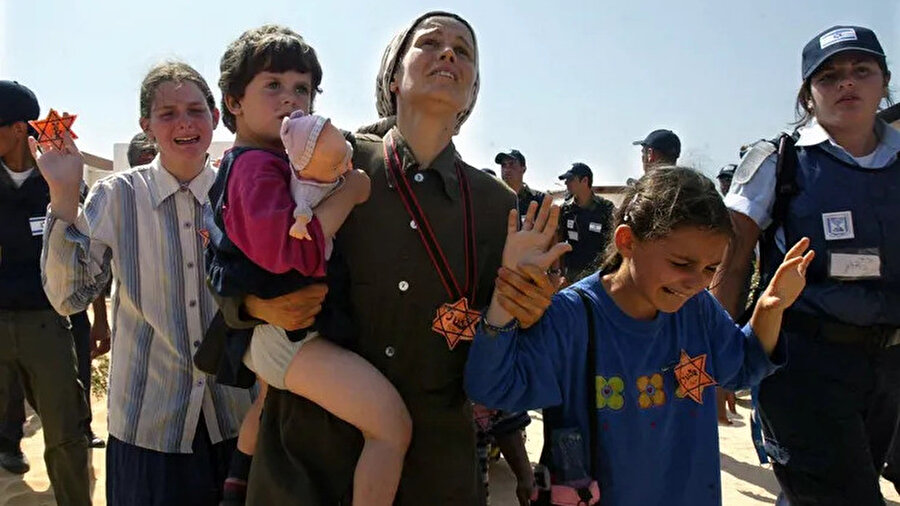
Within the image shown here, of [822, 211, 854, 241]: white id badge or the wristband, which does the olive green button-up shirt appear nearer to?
the wristband

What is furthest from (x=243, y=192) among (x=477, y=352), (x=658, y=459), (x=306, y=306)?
(x=658, y=459)

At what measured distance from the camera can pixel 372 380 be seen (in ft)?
6.39

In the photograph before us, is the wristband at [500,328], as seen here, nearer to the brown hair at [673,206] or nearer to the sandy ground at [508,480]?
the brown hair at [673,206]

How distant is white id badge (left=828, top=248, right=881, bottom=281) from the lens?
9.43 feet

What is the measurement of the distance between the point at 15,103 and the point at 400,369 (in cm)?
351

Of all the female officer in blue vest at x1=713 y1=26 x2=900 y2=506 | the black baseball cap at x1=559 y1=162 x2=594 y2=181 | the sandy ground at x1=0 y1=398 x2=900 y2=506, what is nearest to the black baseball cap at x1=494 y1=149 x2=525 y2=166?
the black baseball cap at x1=559 y1=162 x2=594 y2=181

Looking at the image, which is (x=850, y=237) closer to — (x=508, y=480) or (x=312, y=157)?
(x=312, y=157)

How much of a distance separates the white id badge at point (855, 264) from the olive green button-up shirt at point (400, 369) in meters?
1.59

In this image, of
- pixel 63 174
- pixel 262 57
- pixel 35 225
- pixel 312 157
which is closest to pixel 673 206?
pixel 312 157

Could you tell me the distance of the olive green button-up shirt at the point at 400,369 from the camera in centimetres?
204

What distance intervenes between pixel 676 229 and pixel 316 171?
106 cm

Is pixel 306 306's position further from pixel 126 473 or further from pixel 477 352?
pixel 126 473

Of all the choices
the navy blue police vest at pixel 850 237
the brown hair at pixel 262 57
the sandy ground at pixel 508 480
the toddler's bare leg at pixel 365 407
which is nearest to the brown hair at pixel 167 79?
the brown hair at pixel 262 57

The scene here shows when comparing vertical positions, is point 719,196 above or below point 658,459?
above
